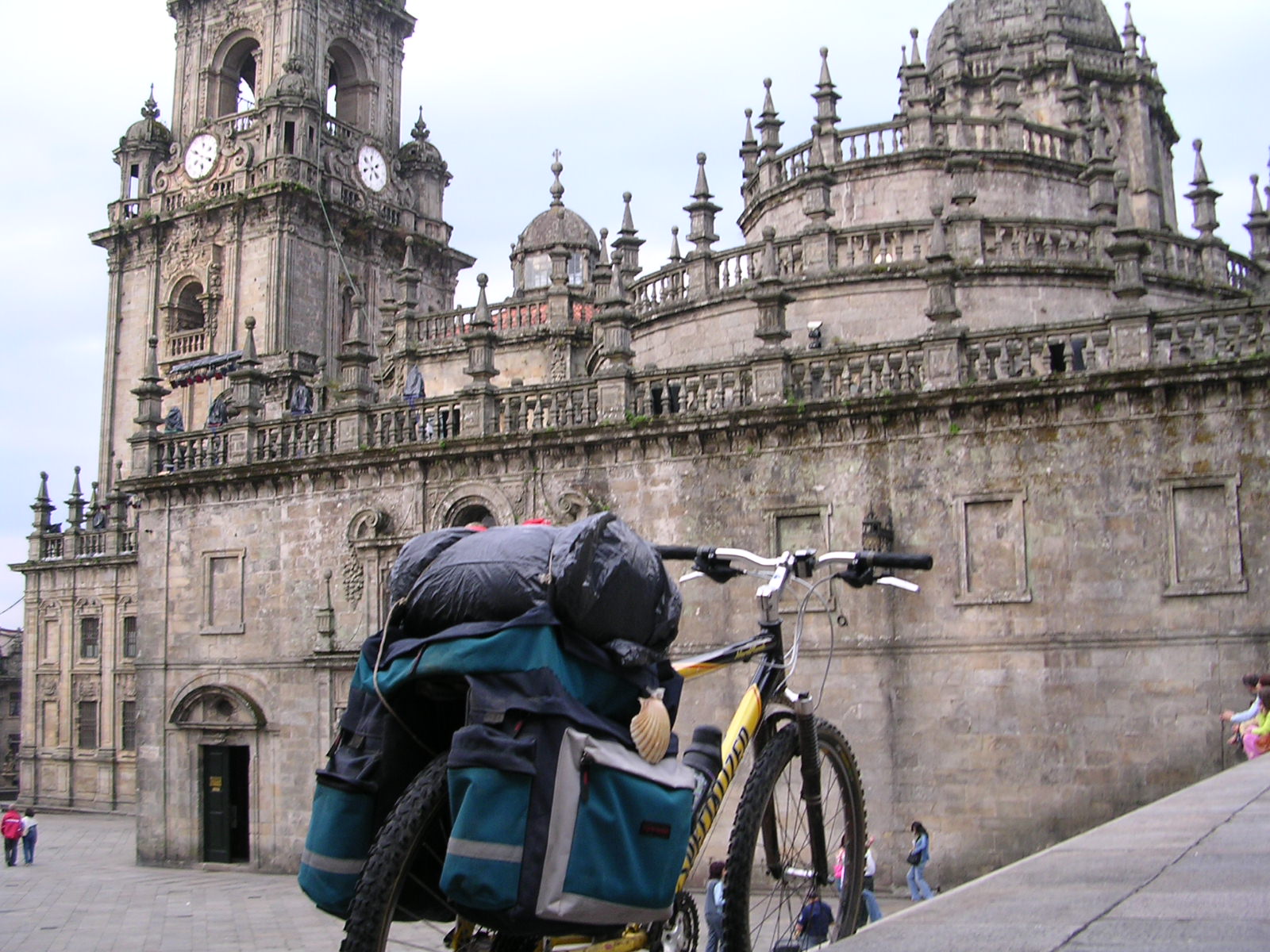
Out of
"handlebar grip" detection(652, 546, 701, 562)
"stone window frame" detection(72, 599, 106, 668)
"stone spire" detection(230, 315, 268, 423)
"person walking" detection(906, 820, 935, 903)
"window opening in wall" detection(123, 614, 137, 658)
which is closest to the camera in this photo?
"handlebar grip" detection(652, 546, 701, 562)

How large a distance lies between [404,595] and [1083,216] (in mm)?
22842

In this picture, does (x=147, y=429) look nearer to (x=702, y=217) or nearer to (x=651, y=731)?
(x=702, y=217)

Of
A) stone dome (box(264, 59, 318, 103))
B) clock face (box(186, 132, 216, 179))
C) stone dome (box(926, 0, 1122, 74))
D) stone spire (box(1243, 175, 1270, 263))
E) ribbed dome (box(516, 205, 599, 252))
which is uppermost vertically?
stone dome (box(264, 59, 318, 103))

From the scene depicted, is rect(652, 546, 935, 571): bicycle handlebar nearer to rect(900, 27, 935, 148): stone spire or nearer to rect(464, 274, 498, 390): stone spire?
rect(464, 274, 498, 390): stone spire

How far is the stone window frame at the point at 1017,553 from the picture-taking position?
17.7 meters

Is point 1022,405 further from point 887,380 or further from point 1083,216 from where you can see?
point 1083,216

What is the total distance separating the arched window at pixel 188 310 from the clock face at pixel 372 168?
24.2 ft

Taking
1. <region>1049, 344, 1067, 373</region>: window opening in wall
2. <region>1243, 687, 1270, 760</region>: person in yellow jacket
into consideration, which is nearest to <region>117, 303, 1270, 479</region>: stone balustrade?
<region>1049, 344, 1067, 373</region>: window opening in wall

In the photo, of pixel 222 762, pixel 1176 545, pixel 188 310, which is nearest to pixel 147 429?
pixel 222 762

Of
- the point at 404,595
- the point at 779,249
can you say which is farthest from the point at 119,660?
the point at 404,595

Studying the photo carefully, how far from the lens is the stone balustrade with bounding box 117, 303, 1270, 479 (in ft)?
57.1

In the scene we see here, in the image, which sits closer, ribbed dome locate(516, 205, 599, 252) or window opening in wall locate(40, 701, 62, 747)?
ribbed dome locate(516, 205, 599, 252)

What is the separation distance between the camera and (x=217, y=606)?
2470 cm

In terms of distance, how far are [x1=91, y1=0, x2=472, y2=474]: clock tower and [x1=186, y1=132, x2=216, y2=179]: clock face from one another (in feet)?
0.19
